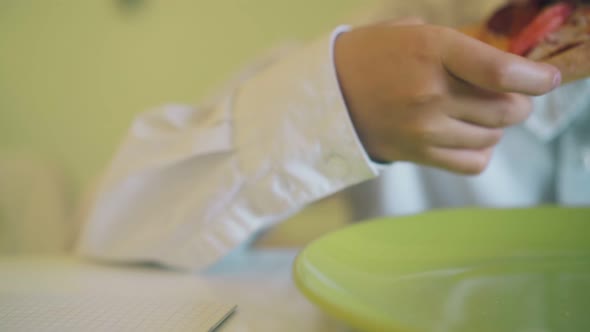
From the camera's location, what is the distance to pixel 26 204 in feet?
2.24

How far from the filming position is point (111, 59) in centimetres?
78

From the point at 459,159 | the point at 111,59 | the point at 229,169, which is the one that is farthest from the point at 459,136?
the point at 111,59

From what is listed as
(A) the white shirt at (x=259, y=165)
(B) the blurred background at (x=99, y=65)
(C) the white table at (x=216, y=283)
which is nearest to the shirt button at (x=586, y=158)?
(A) the white shirt at (x=259, y=165)

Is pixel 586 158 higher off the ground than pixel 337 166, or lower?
lower

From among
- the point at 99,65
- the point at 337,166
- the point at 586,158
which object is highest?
the point at 99,65

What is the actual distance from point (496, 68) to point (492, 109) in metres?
0.05

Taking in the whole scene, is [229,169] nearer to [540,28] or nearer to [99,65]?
[540,28]

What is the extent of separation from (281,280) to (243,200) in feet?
0.17

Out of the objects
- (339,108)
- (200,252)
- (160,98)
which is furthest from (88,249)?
(160,98)

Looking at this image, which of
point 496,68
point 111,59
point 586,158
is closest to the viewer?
point 496,68

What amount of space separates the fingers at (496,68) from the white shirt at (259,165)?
7 cm

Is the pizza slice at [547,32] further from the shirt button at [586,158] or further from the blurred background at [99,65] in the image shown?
the blurred background at [99,65]

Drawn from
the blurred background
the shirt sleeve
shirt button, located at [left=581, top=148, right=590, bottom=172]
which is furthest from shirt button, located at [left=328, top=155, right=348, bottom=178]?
the blurred background

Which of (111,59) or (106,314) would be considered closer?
(106,314)
